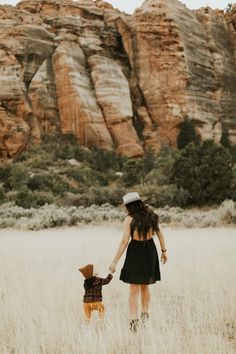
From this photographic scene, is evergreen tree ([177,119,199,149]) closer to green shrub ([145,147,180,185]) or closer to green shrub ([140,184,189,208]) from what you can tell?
green shrub ([145,147,180,185])

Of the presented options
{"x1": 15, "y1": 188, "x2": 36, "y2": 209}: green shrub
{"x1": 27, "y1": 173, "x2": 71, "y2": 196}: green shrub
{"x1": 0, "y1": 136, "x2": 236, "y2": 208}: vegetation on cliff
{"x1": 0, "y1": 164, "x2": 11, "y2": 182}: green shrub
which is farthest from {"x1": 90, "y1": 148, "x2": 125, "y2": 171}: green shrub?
{"x1": 15, "y1": 188, "x2": 36, "y2": 209}: green shrub

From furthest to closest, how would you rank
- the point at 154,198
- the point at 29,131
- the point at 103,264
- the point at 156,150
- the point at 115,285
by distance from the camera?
the point at 156,150 < the point at 29,131 < the point at 154,198 < the point at 103,264 < the point at 115,285

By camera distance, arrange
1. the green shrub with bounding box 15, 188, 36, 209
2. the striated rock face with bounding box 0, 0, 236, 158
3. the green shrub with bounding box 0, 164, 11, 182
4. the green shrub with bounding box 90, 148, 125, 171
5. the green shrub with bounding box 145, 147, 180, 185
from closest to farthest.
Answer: the green shrub with bounding box 15, 188, 36, 209
the green shrub with bounding box 145, 147, 180, 185
the green shrub with bounding box 0, 164, 11, 182
the green shrub with bounding box 90, 148, 125, 171
the striated rock face with bounding box 0, 0, 236, 158

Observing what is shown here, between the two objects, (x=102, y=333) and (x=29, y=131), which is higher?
(x=29, y=131)

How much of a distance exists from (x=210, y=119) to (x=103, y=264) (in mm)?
38038

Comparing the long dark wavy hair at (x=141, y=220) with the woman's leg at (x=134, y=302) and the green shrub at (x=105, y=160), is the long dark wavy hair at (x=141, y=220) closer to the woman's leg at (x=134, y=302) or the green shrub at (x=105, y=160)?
the woman's leg at (x=134, y=302)

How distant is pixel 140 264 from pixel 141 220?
45cm

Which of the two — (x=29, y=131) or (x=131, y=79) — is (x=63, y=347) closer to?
(x=29, y=131)

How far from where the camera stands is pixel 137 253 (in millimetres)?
4945

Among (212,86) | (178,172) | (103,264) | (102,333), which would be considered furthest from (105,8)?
(102,333)

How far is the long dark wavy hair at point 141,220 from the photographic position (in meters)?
4.94

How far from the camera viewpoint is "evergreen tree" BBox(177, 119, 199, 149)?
137 feet

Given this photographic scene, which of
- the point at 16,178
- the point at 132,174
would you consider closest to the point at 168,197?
the point at 132,174

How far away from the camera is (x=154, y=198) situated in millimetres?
26172
